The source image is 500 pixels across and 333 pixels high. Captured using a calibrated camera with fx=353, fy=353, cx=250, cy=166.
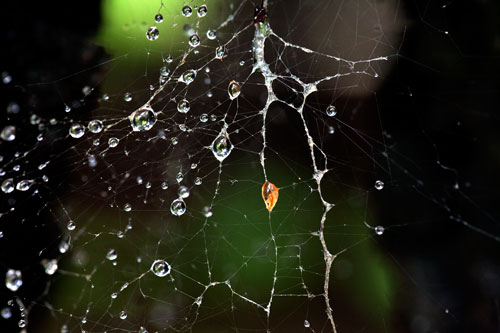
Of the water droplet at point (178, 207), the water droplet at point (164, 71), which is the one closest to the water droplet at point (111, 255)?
the water droplet at point (178, 207)

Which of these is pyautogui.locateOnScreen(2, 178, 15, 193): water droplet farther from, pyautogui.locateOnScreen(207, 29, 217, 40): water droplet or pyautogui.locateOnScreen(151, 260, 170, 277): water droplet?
pyautogui.locateOnScreen(207, 29, 217, 40): water droplet

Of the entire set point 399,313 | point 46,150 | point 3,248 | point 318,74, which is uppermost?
point 318,74

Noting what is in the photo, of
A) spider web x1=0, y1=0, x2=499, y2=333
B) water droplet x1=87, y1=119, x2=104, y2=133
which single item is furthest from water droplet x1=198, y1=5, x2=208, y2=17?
water droplet x1=87, y1=119, x2=104, y2=133

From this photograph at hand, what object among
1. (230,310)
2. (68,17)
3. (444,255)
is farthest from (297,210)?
(68,17)

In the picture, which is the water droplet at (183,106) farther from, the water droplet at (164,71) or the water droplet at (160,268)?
the water droplet at (160,268)

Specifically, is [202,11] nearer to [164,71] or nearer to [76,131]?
[164,71]

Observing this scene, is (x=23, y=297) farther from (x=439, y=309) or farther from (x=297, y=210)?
(x=439, y=309)

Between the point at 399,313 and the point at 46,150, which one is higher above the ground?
the point at 46,150

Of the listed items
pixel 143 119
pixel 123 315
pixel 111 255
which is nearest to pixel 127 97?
pixel 143 119
